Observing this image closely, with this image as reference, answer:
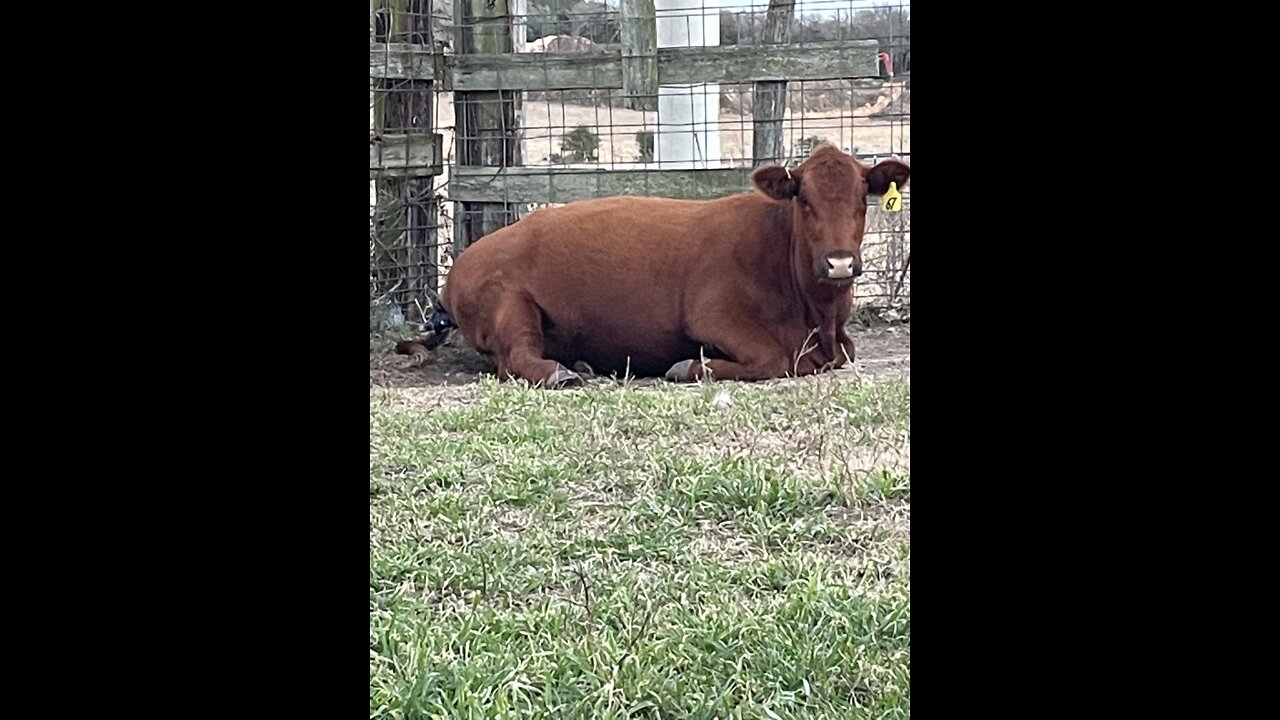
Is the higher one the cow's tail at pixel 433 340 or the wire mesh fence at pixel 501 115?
the wire mesh fence at pixel 501 115

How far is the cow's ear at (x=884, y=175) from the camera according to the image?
6.75 meters

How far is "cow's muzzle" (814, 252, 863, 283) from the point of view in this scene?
660 centimetres

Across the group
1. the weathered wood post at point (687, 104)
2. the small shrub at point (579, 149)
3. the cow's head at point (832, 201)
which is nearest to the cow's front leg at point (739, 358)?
the cow's head at point (832, 201)

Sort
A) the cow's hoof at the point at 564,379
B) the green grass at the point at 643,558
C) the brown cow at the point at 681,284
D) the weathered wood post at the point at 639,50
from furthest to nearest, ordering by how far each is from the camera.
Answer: the weathered wood post at the point at 639,50, the brown cow at the point at 681,284, the cow's hoof at the point at 564,379, the green grass at the point at 643,558

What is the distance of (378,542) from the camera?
12.3 feet

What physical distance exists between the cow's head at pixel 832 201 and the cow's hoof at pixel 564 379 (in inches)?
48.4

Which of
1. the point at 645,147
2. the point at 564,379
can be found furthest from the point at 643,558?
the point at 645,147

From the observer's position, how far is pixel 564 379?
6.75 metres

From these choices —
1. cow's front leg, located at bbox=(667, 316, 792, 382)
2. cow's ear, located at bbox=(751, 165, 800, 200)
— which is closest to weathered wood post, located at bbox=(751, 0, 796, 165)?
cow's ear, located at bbox=(751, 165, 800, 200)

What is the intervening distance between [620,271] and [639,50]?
1490 mm

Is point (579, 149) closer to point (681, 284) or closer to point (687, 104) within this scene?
point (687, 104)

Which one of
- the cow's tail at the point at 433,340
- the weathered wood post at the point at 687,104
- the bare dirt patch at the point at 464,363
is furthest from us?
the weathered wood post at the point at 687,104

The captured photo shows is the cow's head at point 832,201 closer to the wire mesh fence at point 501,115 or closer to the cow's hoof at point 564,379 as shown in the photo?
the wire mesh fence at point 501,115
